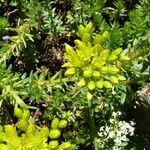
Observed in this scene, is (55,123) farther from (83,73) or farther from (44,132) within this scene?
(83,73)

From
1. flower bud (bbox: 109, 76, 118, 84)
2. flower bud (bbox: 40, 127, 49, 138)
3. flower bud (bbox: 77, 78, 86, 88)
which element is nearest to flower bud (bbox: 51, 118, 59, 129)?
flower bud (bbox: 40, 127, 49, 138)

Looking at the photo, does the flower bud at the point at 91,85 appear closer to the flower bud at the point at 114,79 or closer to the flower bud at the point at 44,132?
the flower bud at the point at 114,79

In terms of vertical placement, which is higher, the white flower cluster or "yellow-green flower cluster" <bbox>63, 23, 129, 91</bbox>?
"yellow-green flower cluster" <bbox>63, 23, 129, 91</bbox>

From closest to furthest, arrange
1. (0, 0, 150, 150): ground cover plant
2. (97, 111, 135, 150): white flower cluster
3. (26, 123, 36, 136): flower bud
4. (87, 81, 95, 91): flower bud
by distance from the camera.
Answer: (26, 123, 36, 136): flower bud
(87, 81, 95, 91): flower bud
(0, 0, 150, 150): ground cover plant
(97, 111, 135, 150): white flower cluster

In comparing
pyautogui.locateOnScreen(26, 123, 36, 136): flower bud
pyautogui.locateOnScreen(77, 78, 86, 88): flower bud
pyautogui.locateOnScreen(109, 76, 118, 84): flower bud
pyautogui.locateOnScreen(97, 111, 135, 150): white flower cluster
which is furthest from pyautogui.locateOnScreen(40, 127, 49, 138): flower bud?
pyautogui.locateOnScreen(97, 111, 135, 150): white flower cluster

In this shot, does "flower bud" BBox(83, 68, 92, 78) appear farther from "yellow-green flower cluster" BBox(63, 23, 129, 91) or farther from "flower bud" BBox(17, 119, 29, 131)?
"flower bud" BBox(17, 119, 29, 131)

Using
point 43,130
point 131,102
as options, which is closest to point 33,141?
point 43,130

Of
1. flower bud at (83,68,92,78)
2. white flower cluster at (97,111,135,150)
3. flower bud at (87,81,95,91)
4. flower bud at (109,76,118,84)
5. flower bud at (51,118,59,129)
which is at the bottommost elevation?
white flower cluster at (97,111,135,150)

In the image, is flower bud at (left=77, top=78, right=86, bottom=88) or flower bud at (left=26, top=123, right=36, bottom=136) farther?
flower bud at (left=77, top=78, right=86, bottom=88)

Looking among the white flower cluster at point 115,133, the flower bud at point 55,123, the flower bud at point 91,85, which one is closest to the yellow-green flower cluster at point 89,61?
the flower bud at point 91,85

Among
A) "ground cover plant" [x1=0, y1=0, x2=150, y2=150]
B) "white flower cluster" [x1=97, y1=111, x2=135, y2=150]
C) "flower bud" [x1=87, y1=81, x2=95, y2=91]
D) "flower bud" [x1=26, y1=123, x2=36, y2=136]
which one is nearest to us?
"flower bud" [x1=26, y1=123, x2=36, y2=136]
